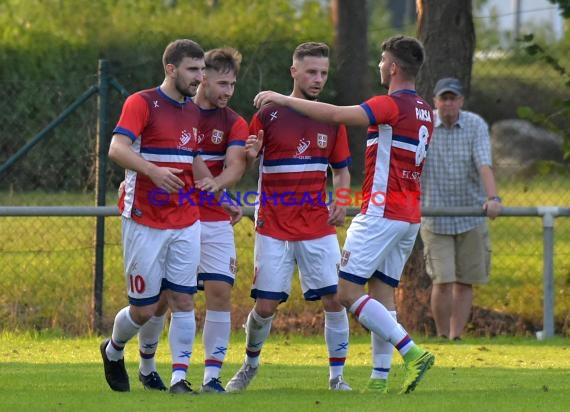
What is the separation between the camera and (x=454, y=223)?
11984mm

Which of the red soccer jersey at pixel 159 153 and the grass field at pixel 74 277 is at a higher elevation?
the red soccer jersey at pixel 159 153

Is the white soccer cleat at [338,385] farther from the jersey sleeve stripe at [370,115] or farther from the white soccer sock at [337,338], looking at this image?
the jersey sleeve stripe at [370,115]

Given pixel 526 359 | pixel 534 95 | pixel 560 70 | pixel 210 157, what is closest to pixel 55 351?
pixel 210 157

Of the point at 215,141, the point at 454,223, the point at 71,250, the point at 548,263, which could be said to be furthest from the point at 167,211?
the point at 548,263

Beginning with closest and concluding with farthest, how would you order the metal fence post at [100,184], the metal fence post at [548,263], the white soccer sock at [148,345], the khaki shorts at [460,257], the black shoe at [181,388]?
the black shoe at [181,388] < the white soccer sock at [148,345] < the khaki shorts at [460,257] < the metal fence post at [548,263] < the metal fence post at [100,184]

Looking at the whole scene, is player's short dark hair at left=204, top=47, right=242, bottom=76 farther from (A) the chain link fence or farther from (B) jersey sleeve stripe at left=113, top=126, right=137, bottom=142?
(A) the chain link fence

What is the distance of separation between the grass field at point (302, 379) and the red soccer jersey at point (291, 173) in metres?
1.06

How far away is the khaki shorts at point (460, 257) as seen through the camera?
11.9 metres

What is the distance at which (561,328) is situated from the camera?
12492mm

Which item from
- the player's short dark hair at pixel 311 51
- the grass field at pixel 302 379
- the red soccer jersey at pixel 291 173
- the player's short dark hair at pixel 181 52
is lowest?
the grass field at pixel 302 379

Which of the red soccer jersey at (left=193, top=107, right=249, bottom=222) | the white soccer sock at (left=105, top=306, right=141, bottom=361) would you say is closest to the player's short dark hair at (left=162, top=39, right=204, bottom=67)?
the red soccer jersey at (left=193, top=107, right=249, bottom=222)

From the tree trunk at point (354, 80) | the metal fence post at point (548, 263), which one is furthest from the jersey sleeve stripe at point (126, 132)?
the tree trunk at point (354, 80)

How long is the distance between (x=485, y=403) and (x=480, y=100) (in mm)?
11242

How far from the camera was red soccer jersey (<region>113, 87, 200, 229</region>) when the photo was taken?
8.15 metres
